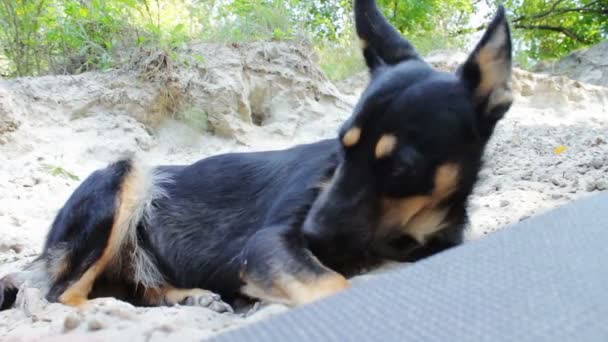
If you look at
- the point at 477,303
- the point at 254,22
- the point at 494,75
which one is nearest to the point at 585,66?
the point at 254,22

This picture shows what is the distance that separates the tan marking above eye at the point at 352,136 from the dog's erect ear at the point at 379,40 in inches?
32.8

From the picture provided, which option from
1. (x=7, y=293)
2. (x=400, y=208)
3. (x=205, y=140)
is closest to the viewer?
(x=400, y=208)

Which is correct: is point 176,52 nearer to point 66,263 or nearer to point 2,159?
point 2,159

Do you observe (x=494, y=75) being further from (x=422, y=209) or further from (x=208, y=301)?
(x=208, y=301)

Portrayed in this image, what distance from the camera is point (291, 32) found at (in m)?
9.01

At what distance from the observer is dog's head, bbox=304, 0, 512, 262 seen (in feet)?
8.38

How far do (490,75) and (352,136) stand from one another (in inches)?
33.0

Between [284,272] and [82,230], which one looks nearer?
[284,272]

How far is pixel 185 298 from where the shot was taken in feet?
10.0

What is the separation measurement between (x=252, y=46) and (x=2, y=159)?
4243mm

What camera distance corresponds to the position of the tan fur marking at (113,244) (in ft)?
9.70

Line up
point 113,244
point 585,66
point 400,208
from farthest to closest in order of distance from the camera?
point 585,66
point 113,244
point 400,208

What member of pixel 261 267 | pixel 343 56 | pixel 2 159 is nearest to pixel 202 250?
pixel 261 267

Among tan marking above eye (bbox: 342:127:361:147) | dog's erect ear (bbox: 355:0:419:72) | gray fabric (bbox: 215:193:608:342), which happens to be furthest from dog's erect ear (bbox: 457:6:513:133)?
gray fabric (bbox: 215:193:608:342)
